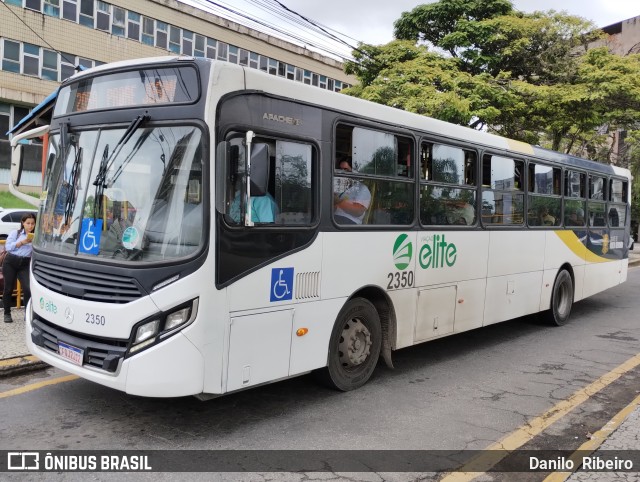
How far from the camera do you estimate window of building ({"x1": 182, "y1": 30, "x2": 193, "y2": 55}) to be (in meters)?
31.4

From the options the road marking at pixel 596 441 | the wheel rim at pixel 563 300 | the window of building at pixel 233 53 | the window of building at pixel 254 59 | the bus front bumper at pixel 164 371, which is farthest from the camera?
the window of building at pixel 254 59

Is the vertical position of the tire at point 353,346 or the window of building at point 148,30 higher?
the window of building at point 148,30

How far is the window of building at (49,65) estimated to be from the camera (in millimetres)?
27109

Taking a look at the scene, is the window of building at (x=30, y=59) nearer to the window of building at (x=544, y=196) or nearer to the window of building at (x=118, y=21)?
the window of building at (x=118, y=21)

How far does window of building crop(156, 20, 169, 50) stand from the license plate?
95.4 ft

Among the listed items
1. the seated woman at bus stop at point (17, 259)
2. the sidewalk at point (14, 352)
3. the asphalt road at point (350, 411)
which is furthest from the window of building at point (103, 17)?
the asphalt road at point (350, 411)

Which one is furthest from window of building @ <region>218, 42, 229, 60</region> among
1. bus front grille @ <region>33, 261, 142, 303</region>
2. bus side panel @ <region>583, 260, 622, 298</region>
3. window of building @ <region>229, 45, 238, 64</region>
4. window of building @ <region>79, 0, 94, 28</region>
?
bus front grille @ <region>33, 261, 142, 303</region>

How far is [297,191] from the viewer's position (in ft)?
16.5

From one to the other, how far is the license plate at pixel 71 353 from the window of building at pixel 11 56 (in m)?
Answer: 26.3

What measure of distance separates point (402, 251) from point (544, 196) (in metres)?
4.11

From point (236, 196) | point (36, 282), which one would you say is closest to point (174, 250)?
point (236, 196)

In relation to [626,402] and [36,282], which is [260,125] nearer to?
[36,282]

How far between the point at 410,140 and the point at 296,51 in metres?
34.1

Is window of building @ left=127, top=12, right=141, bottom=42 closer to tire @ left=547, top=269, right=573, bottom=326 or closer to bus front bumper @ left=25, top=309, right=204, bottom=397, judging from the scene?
tire @ left=547, top=269, right=573, bottom=326
